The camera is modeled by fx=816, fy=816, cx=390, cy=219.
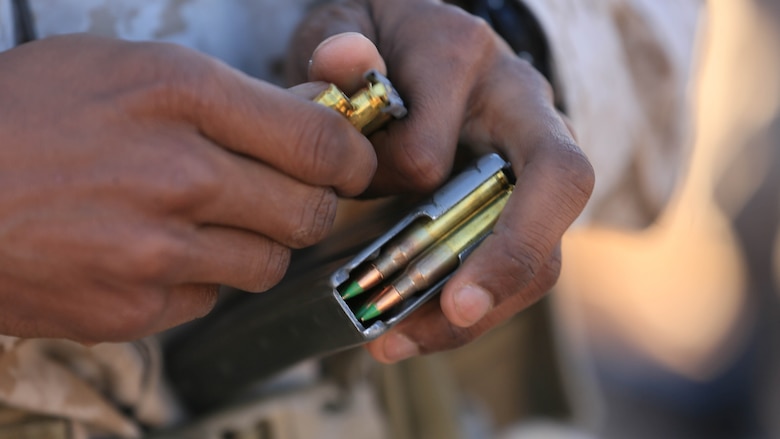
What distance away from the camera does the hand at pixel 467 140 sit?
69 cm

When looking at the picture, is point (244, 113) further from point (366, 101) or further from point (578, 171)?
point (578, 171)

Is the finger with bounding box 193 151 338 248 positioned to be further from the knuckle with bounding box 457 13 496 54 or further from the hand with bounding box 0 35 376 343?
the knuckle with bounding box 457 13 496 54

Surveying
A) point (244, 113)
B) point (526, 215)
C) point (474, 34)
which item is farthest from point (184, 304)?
point (474, 34)

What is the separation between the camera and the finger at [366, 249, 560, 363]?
0.79m

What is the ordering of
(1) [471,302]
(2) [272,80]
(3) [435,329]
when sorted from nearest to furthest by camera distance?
1. (1) [471,302]
2. (3) [435,329]
3. (2) [272,80]

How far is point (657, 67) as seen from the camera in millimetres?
1280

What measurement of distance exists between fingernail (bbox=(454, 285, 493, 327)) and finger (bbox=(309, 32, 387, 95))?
20 cm

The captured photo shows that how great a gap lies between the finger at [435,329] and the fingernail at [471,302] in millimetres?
96

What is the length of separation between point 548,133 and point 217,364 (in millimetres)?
483

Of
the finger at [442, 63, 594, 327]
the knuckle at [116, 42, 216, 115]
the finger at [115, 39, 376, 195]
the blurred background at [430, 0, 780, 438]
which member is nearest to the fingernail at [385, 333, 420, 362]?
the finger at [442, 63, 594, 327]

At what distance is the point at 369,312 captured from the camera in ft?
2.24

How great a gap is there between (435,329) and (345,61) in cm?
27

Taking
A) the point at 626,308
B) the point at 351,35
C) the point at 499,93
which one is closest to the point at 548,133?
the point at 499,93

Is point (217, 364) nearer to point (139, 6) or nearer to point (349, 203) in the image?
point (349, 203)
